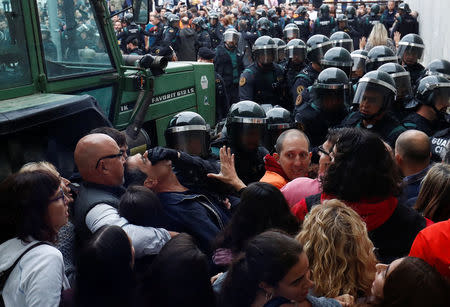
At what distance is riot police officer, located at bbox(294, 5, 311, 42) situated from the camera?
15.2 metres

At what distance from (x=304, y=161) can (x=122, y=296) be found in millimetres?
2058

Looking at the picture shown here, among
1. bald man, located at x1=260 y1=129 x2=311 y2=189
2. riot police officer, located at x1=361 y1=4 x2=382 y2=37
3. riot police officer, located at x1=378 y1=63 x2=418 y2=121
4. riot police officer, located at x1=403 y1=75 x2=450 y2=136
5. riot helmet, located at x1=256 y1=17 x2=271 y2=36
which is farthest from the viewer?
riot police officer, located at x1=361 y1=4 x2=382 y2=37

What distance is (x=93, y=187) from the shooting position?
9.04 ft

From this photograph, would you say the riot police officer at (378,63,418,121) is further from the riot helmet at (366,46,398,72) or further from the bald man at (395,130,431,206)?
the bald man at (395,130,431,206)

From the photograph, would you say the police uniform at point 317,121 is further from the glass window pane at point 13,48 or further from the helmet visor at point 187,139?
the glass window pane at point 13,48

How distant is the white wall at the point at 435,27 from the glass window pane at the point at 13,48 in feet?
30.8

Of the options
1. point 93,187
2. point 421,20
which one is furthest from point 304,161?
point 421,20

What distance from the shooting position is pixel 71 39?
4.24m

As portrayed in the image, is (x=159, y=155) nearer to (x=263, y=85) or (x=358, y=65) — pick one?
(x=263, y=85)

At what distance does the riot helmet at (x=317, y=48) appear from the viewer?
7.33 meters

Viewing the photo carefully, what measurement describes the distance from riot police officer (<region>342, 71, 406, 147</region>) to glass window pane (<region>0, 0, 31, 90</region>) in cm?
271

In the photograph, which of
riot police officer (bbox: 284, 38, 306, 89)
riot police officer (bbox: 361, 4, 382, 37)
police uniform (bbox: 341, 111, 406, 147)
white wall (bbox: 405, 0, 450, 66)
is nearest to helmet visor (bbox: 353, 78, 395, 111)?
police uniform (bbox: 341, 111, 406, 147)

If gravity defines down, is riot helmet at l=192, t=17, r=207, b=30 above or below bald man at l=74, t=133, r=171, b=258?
above

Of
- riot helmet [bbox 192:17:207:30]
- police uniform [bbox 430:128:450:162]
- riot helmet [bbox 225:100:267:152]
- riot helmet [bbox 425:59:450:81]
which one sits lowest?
police uniform [bbox 430:128:450:162]
